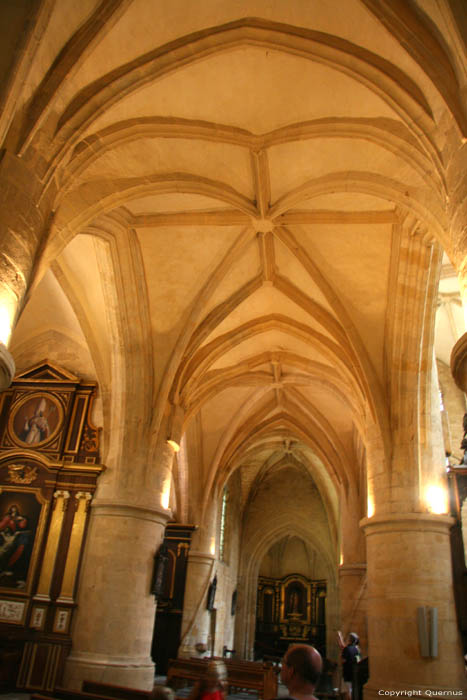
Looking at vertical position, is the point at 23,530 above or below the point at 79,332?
below

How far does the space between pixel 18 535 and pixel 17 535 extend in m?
Result: 0.02

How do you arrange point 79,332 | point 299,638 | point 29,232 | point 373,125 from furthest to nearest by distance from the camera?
point 299,638
point 79,332
point 373,125
point 29,232

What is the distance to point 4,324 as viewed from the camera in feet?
18.3

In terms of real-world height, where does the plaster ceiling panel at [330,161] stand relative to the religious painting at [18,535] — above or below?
above

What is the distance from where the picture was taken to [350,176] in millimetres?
9406

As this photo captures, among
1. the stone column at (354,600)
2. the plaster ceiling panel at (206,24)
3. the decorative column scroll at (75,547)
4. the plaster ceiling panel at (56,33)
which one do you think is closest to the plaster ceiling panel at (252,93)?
the plaster ceiling panel at (206,24)

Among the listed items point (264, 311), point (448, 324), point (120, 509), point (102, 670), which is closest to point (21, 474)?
point (120, 509)

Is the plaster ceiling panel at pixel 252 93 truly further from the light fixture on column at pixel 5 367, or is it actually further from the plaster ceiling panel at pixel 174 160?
the light fixture on column at pixel 5 367

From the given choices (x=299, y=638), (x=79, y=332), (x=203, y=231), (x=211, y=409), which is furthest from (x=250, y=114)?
(x=299, y=638)

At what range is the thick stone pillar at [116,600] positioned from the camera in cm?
1032

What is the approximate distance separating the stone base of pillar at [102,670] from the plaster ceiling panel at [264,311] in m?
6.99

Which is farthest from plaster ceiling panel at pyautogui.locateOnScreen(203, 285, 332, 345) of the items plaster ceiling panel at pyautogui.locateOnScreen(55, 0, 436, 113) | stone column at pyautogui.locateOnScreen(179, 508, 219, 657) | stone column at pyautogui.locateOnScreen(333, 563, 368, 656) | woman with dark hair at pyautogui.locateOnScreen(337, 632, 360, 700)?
stone column at pyautogui.locateOnScreen(333, 563, 368, 656)

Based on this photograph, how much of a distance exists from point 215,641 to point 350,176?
1723 cm

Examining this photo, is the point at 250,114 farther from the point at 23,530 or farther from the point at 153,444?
the point at 23,530
